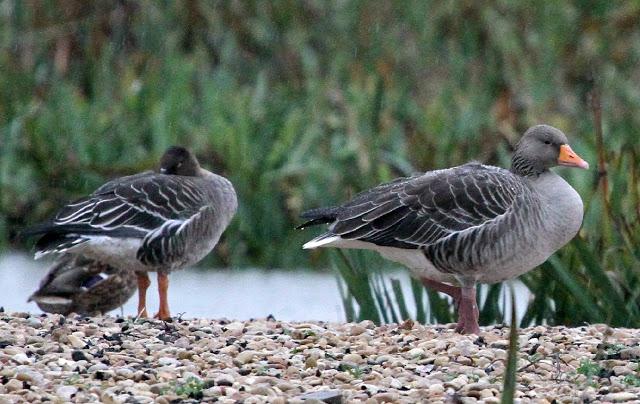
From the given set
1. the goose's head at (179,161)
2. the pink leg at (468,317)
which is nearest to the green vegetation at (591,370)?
the pink leg at (468,317)

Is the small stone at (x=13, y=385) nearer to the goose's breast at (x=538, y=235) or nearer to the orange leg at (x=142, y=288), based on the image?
the goose's breast at (x=538, y=235)

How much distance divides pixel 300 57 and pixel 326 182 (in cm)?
294

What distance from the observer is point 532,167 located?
820 centimetres

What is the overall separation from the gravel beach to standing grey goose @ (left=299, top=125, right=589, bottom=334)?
1.33 feet

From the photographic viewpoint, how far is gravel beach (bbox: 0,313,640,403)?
5.83 m

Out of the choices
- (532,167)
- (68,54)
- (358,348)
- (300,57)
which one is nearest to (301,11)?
(300,57)

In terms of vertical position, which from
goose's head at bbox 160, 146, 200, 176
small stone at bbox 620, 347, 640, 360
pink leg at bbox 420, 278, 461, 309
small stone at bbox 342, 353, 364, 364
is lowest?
small stone at bbox 620, 347, 640, 360

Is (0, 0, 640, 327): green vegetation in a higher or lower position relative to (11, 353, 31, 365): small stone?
higher

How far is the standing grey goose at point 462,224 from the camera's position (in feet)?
25.3

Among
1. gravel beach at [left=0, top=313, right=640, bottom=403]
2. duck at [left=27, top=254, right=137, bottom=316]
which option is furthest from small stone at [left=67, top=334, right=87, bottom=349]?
duck at [left=27, top=254, right=137, bottom=316]

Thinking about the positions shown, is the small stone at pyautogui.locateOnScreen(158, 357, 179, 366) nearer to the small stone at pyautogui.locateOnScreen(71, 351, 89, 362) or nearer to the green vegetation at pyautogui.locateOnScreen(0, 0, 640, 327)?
the small stone at pyautogui.locateOnScreen(71, 351, 89, 362)

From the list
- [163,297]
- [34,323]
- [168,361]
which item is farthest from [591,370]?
[163,297]

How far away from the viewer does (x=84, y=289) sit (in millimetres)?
9180

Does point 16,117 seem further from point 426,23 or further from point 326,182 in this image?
point 426,23
